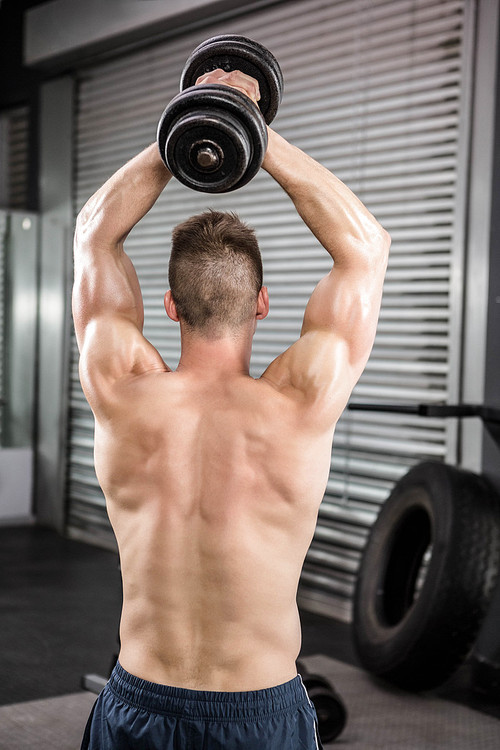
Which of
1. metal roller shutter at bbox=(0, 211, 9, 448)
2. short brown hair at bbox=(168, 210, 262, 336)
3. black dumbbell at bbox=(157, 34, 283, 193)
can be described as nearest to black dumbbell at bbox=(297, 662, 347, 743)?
short brown hair at bbox=(168, 210, 262, 336)

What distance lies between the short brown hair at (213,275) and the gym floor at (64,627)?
1.98 meters

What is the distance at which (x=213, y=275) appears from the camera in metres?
1.42

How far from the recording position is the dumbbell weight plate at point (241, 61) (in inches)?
58.7

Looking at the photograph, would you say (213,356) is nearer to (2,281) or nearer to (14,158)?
(2,281)

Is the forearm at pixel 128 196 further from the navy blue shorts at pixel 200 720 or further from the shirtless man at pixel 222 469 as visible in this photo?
the navy blue shorts at pixel 200 720

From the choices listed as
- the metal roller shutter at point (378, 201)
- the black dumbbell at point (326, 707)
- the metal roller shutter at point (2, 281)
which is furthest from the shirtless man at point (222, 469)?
the metal roller shutter at point (2, 281)

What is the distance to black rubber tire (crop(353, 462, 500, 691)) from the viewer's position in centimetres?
302

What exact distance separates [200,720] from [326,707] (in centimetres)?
136

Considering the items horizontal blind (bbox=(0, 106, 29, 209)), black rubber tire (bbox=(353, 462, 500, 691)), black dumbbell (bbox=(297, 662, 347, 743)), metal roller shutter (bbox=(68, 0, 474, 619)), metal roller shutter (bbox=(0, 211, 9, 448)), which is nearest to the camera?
black dumbbell (bbox=(297, 662, 347, 743))

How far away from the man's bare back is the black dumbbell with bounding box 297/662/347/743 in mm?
1249

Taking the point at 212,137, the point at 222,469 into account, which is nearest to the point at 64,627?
the point at 222,469

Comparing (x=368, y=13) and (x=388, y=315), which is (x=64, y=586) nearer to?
(x=388, y=315)

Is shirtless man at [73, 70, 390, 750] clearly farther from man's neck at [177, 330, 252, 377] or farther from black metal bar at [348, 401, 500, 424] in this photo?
black metal bar at [348, 401, 500, 424]

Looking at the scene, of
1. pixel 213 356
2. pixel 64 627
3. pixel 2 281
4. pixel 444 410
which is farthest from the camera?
pixel 2 281
